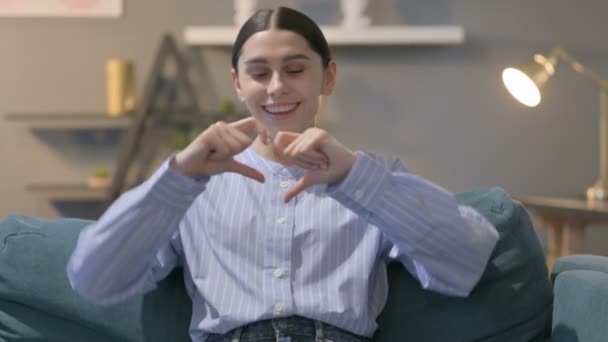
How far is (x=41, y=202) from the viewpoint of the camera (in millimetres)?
4418

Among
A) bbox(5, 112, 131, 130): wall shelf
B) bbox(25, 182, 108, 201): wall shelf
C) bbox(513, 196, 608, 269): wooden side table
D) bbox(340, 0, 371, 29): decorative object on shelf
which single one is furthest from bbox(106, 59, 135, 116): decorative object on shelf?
bbox(513, 196, 608, 269): wooden side table

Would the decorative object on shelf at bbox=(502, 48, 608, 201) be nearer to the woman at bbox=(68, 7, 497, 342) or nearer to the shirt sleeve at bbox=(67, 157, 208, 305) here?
the woman at bbox=(68, 7, 497, 342)

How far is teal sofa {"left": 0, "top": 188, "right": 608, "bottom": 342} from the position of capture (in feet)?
5.13

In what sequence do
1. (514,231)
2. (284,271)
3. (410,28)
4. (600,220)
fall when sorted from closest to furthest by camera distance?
(284,271)
(514,231)
(600,220)
(410,28)

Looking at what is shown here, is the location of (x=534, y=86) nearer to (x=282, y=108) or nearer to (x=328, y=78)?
(x=328, y=78)

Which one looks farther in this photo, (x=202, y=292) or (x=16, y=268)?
(x=16, y=268)

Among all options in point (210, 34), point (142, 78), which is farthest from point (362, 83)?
point (142, 78)

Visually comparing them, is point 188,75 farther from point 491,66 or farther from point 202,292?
point 202,292

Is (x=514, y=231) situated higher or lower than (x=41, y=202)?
higher

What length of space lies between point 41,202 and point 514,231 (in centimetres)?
325

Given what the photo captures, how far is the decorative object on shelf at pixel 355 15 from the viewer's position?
418cm

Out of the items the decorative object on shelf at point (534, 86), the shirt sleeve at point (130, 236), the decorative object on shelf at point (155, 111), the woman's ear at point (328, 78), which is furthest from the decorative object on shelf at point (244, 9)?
the shirt sleeve at point (130, 236)

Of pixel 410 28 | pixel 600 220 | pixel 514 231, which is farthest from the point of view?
pixel 410 28

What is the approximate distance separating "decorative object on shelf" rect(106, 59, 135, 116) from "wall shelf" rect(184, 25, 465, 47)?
0.32 metres
